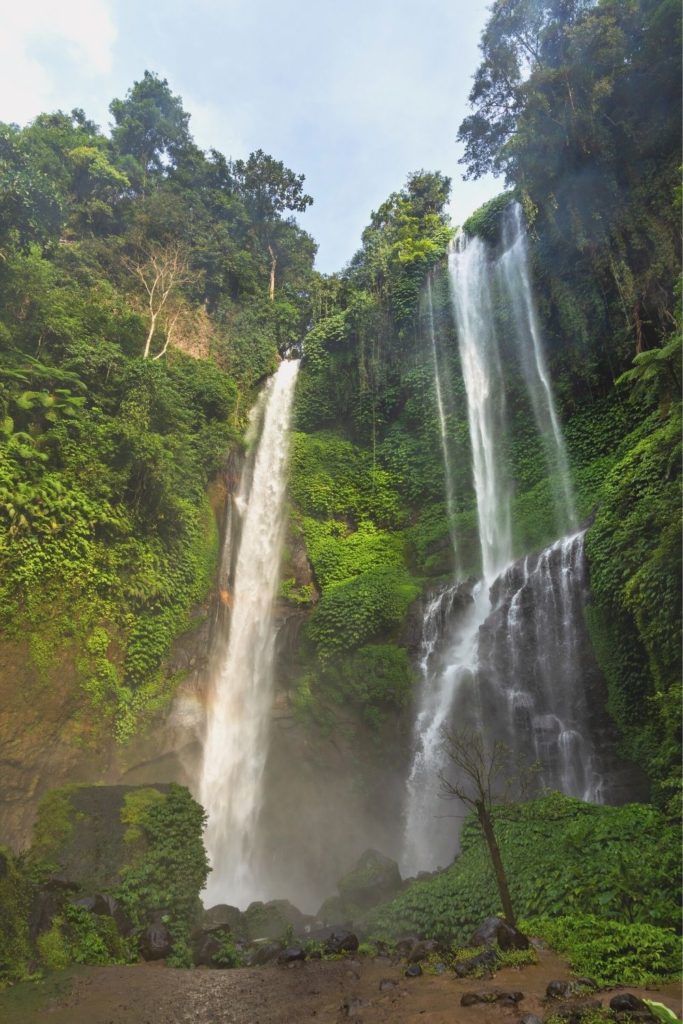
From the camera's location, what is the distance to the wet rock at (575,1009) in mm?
3875

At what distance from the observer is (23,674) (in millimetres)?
11547

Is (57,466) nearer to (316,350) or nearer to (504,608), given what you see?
(504,608)

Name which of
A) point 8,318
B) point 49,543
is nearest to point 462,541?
point 49,543

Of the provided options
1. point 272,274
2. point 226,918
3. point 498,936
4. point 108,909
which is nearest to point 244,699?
point 226,918

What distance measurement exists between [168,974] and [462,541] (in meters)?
13.9

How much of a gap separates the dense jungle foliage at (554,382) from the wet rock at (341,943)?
5.83 m

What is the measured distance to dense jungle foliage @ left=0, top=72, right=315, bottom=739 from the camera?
41.6 ft

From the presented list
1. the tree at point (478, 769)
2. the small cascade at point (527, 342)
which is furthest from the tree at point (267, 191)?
the tree at point (478, 769)

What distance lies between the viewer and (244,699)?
15.9m

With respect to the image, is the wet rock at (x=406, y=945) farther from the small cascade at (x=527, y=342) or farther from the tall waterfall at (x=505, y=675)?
the small cascade at (x=527, y=342)

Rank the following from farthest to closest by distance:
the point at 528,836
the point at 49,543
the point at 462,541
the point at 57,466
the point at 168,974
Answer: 1. the point at 462,541
2. the point at 57,466
3. the point at 49,543
4. the point at 528,836
5. the point at 168,974

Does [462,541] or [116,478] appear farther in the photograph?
[462,541]

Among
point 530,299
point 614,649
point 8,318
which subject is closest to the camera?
point 614,649

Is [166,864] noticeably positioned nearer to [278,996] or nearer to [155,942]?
[155,942]
